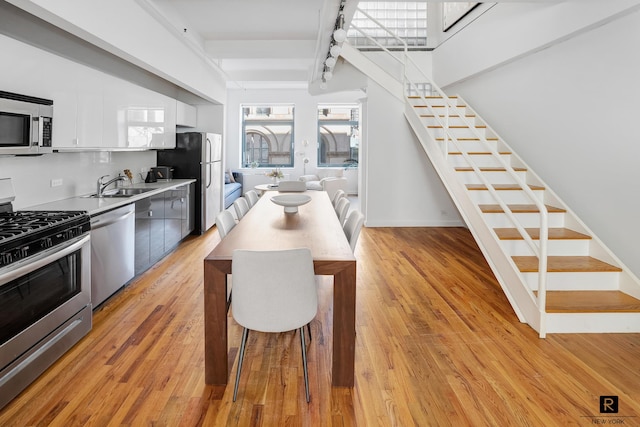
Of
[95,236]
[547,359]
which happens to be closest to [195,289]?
[95,236]

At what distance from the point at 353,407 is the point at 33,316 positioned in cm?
182

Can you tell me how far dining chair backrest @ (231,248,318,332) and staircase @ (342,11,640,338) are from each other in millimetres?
1846

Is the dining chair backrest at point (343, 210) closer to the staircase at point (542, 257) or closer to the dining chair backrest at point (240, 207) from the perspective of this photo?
the dining chair backrest at point (240, 207)

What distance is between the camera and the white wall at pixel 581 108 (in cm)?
360

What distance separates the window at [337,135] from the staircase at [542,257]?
7.05m

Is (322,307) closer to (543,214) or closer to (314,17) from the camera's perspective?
(543,214)

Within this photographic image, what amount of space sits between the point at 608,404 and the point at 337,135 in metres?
10.7

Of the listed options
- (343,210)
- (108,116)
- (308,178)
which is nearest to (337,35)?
(343,210)

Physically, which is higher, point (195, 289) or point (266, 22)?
point (266, 22)

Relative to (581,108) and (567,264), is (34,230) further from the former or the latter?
(581,108)

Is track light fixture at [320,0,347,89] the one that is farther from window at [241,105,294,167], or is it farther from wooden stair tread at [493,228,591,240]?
window at [241,105,294,167]

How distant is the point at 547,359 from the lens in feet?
9.18

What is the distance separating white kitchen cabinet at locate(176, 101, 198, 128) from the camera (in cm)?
651

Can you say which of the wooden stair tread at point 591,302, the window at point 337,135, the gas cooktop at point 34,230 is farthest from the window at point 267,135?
the wooden stair tread at point 591,302
